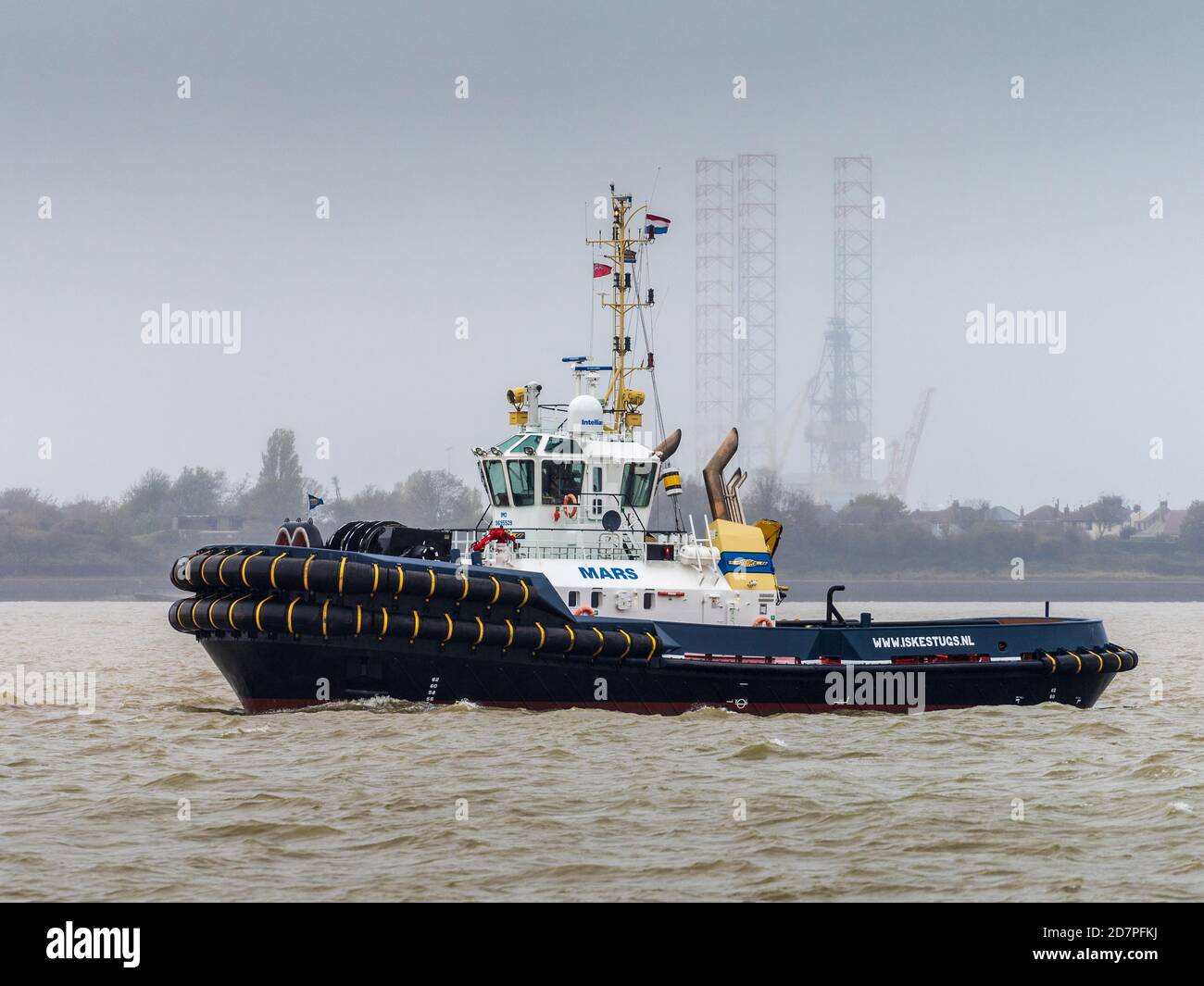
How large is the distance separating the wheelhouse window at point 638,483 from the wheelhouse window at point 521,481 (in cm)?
164

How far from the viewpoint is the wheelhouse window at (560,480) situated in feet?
88.2

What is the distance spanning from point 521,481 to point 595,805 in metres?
9.94

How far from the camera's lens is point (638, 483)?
27500 mm

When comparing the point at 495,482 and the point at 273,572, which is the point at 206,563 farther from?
the point at 495,482

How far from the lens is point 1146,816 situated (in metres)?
17.6

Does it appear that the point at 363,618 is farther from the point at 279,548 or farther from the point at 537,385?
the point at 537,385

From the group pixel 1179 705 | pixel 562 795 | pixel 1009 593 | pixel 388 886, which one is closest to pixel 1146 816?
pixel 562 795

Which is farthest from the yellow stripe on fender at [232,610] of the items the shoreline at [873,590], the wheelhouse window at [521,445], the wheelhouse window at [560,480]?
the shoreline at [873,590]

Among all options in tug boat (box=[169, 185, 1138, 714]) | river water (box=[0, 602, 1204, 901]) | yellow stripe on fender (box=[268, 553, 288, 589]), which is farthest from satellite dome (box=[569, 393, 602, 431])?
yellow stripe on fender (box=[268, 553, 288, 589])

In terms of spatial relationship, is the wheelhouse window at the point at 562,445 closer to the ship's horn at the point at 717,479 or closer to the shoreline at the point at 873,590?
the ship's horn at the point at 717,479

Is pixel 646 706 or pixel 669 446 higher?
pixel 669 446

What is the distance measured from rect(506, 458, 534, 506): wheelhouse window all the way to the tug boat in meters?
0.03

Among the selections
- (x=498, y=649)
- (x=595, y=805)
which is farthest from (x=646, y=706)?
(x=595, y=805)
